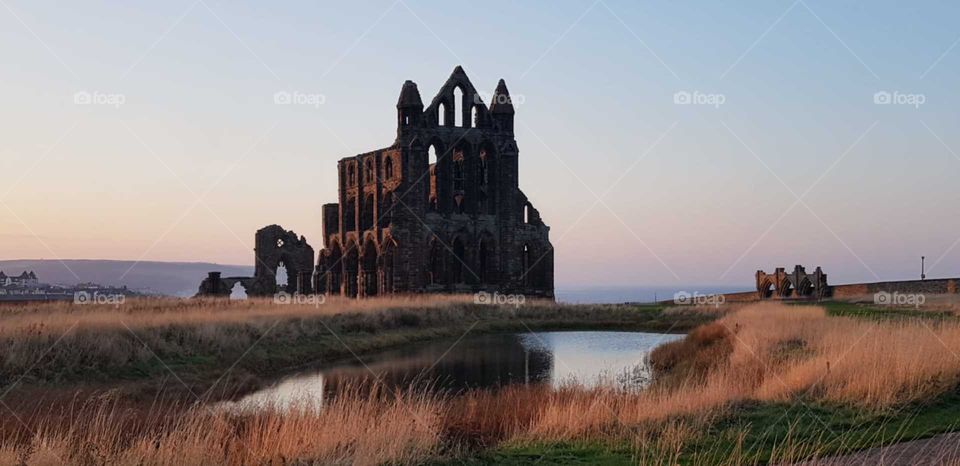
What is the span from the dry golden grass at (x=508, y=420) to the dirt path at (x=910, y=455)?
498mm

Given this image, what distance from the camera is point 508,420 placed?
11750mm

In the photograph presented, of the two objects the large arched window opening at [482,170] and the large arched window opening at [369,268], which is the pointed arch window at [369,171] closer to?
the large arched window opening at [369,268]

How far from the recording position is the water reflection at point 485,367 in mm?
19859

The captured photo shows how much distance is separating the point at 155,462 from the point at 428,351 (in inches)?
880

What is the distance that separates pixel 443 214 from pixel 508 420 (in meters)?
47.2

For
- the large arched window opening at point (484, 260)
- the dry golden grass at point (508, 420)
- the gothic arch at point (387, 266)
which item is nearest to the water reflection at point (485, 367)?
the dry golden grass at point (508, 420)

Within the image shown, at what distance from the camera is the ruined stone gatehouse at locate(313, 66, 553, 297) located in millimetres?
56469

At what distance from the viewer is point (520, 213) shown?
62.1 m

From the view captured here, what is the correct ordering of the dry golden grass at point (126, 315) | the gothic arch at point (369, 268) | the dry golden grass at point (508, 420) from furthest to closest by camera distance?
the gothic arch at point (369, 268) → the dry golden grass at point (126, 315) → the dry golden grass at point (508, 420)

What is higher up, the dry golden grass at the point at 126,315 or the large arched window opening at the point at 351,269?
the large arched window opening at the point at 351,269

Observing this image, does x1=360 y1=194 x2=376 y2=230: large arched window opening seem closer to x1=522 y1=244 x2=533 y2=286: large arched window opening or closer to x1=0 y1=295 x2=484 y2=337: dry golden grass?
x1=522 y1=244 x2=533 y2=286: large arched window opening

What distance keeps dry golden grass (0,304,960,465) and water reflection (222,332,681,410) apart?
117 inches

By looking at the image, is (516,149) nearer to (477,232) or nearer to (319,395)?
(477,232)

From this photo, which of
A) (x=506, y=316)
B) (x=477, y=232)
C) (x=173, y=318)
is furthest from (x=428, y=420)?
(x=477, y=232)
